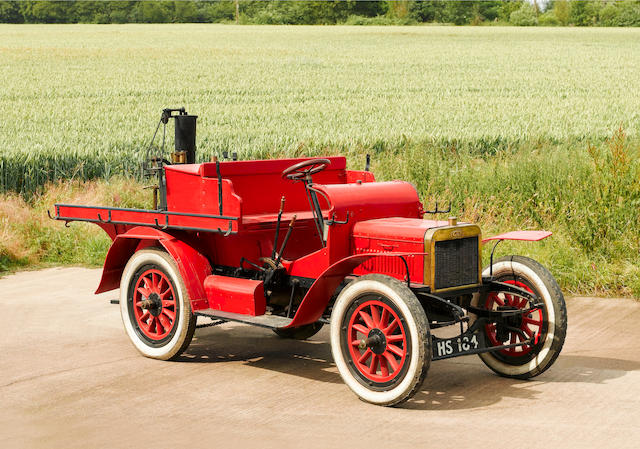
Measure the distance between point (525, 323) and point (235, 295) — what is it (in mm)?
1942

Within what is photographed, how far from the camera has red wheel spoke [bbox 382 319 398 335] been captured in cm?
584

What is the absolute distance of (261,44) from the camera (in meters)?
50.7

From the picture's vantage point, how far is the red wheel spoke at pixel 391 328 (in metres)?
5.84

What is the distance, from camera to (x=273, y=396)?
20.4 feet

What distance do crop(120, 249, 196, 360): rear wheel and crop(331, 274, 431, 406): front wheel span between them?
4.44 feet

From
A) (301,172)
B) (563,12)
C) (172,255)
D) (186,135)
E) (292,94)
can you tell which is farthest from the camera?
(563,12)

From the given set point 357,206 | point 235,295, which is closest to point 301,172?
point 357,206

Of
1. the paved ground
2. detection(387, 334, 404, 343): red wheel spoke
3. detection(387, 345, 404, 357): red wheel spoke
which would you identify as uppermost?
detection(387, 334, 404, 343): red wheel spoke

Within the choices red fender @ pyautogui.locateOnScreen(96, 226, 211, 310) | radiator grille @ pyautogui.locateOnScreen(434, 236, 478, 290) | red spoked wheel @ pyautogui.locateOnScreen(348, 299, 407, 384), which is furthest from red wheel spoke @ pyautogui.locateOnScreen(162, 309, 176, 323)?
radiator grille @ pyautogui.locateOnScreen(434, 236, 478, 290)

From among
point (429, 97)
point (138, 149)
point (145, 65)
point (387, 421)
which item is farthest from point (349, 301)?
point (145, 65)

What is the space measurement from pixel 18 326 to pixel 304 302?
3.06 meters

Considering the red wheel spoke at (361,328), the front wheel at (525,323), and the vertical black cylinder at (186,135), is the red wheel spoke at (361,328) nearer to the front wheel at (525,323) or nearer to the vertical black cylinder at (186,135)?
the front wheel at (525,323)

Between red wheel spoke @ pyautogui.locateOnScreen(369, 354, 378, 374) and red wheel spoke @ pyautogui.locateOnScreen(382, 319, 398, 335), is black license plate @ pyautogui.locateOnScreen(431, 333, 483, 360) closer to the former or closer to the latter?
red wheel spoke @ pyautogui.locateOnScreen(382, 319, 398, 335)

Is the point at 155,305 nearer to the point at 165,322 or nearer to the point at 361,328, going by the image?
the point at 165,322
